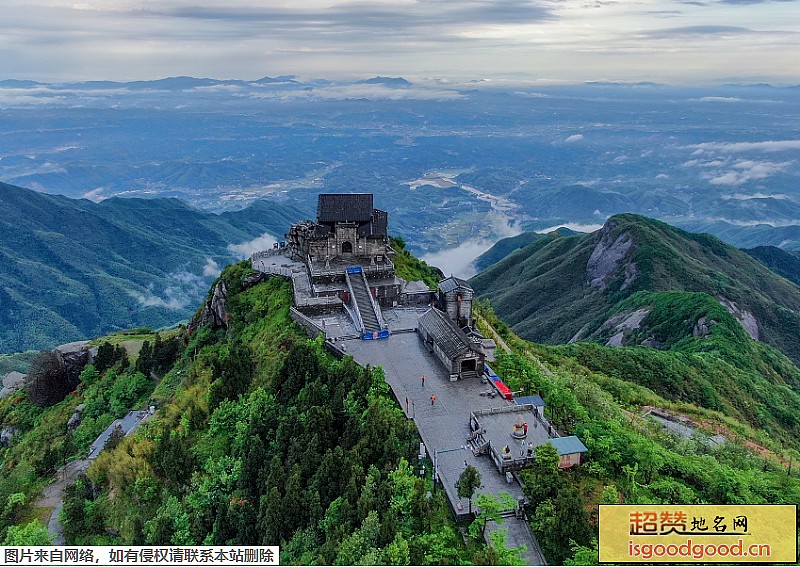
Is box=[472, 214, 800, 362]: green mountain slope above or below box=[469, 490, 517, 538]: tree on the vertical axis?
below

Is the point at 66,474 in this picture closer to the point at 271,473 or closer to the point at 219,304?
the point at 219,304

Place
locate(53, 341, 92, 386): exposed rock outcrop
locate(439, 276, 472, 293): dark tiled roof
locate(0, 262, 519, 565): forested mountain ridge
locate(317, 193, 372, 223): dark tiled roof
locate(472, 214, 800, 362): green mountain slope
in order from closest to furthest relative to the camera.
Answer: locate(0, 262, 519, 565): forested mountain ridge
locate(439, 276, 472, 293): dark tiled roof
locate(317, 193, 372, 223): dark tiled roof
locate(53, 341, 92, 386): exposed rock outcrop
locate(472, 214, 800, 362): green mountain slope

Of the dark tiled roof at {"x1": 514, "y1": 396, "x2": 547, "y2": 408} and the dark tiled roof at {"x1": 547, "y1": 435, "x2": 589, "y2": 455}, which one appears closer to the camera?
the dark tiled roof at {"x1": 547, "y1": 435, "x2": 589, "y2": 455}

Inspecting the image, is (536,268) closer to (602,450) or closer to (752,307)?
(752,307)

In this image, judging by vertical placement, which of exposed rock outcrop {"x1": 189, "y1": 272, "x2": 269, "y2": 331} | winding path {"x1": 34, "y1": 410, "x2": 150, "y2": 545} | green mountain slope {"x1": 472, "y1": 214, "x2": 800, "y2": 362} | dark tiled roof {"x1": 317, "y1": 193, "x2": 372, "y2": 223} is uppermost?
dark tiled roof {"x1": 317, "y1": 193, "x2": 372, "y2": 223}

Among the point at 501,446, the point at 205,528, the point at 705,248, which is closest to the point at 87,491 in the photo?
the point at 205,528

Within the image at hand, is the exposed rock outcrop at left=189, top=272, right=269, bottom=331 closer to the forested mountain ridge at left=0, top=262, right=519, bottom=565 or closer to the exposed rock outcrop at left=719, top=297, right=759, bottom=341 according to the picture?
the forested mountain ridge at left=0, top=262, right=519, bottom=565

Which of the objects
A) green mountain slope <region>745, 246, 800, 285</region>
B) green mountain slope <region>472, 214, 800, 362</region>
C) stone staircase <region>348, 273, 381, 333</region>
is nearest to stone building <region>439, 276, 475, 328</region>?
stone staircase <region>348, 273, 381, 333</region>

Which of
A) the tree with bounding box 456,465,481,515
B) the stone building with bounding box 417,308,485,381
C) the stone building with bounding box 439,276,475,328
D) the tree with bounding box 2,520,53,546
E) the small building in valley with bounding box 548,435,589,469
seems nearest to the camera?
the tree with bounding box 456,465,481,515

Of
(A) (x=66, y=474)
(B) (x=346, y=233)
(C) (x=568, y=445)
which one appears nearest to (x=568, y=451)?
(C) (x=568, y=445)
